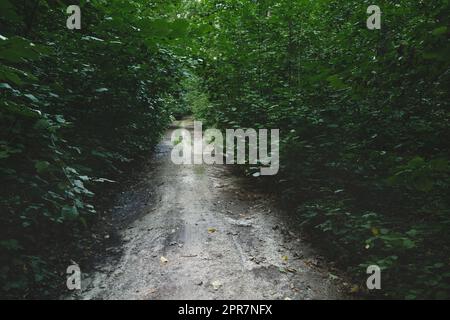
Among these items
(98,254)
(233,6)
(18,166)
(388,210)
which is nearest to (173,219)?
(98,254)

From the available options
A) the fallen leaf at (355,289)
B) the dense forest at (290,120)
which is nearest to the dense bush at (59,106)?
the dense forest at (290,120)

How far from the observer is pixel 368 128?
6.36 meters

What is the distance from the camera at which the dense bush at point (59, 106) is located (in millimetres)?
4289

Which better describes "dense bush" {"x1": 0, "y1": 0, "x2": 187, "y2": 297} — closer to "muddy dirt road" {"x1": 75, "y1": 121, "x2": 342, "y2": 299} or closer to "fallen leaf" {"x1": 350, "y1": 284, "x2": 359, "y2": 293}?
"muddy dirt road" {"x1": 75, "y1": 121, "x2": 342, "y2": 299}

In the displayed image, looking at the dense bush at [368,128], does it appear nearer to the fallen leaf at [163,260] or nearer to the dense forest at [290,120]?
the dense forest at [290,120]

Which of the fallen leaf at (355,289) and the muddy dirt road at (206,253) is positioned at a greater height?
the muddy dirt road at (206,253)

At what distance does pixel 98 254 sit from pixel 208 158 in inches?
316

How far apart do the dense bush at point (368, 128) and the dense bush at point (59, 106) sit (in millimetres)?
1824

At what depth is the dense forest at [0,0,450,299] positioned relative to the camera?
4.34 metres

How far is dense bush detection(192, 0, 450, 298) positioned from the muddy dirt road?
66 centimetres

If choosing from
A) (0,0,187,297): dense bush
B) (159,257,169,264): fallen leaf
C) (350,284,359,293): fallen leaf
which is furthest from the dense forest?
(159,257,169,264): fallen leaf

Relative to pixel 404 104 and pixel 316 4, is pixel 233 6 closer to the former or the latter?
pixel 316 4


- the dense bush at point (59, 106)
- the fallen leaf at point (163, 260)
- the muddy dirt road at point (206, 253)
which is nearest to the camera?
the dense bush at point (59, 106)

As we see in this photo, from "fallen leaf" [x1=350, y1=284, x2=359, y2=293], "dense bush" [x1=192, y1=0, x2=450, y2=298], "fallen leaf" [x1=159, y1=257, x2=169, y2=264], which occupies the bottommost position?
"fallen leaf" [x1=350, y1=284, x2=359, y2=293]
